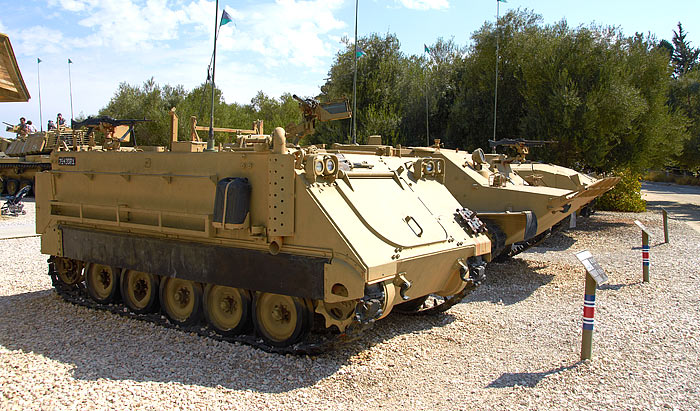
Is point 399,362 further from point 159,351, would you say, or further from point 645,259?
point 645,259

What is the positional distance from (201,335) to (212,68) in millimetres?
5805

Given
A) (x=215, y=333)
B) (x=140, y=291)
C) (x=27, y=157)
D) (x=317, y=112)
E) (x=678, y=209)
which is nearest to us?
(x=215, y=333)

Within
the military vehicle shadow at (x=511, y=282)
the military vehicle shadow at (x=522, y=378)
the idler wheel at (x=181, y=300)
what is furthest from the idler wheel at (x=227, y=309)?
the military vehicle shadow at (x=511, y=282)

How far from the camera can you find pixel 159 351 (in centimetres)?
670

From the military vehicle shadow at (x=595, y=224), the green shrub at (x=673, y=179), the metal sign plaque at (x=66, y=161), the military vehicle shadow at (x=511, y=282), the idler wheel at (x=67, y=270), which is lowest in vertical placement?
the military vehicle shadow at (x=511, y=282)

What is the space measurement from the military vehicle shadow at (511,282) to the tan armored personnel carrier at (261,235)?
1.47 m

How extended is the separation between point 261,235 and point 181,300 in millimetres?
2070

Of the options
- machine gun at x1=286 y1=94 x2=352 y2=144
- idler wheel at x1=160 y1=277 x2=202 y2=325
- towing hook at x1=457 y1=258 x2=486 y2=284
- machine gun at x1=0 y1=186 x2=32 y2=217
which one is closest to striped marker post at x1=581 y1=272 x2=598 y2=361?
towing hook at x1=457 y1=258 x2=486 y2=284

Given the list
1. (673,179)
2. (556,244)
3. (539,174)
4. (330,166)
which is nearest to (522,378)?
(330,166)

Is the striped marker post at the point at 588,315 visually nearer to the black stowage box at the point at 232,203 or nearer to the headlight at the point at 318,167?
the headlight at the point at 318,167

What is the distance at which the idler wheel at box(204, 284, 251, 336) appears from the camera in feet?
22.9

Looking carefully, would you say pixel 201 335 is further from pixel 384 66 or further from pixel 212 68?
pixel 384 66

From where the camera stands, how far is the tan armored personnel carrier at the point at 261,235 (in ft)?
20.0

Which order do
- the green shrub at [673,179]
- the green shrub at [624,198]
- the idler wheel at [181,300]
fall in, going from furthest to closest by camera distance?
the green shrub at [673,179], the green shrub at [624,198], the idler wheel at [181,300]
